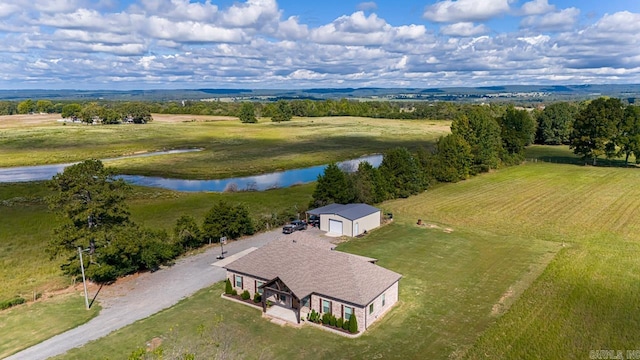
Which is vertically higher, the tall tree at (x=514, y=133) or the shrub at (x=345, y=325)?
the tall tree at (x=514, y=133)

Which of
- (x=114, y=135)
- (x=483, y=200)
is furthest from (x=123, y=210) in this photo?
(x=114, y=135)

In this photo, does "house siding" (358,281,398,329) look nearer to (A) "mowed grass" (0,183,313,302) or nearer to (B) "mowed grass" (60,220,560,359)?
(B) "mowed grass" (60,220,560,359)

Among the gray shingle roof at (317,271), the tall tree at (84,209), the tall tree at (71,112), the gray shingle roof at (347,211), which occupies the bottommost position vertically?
the gray shingle roof at (347,211)

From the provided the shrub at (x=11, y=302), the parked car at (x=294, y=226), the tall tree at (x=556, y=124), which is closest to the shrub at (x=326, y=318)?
the parked car at (x=294, y=226)

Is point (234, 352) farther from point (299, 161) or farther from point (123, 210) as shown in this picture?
point (299, 161)

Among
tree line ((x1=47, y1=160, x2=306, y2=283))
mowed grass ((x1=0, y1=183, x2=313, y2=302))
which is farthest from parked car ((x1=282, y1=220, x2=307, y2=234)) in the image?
tree line ((x1=47, y1=160, x2=306, y2=283))

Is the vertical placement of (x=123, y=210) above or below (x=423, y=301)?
above

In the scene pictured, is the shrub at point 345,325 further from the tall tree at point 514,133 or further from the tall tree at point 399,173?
the tall tree at point 514,133
